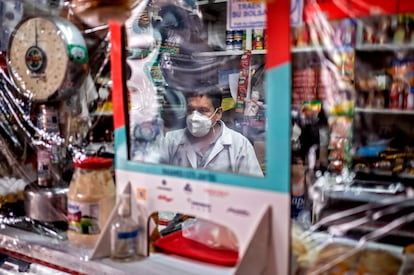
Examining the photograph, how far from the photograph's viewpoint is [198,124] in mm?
2121

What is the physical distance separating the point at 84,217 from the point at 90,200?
0.04 meters

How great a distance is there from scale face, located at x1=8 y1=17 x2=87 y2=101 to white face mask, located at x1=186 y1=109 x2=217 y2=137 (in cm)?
96

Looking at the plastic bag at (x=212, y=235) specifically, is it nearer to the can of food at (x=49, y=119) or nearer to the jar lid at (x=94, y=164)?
the jar lid at (x=94, y=164)

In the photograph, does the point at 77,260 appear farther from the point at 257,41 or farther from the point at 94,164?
the point at 257,41

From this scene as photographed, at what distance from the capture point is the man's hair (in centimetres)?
216

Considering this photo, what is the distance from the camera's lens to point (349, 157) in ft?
2.86

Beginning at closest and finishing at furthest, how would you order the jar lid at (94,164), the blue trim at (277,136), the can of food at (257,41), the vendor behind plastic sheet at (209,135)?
1. the blue trim at (277,136)
2. the jar lid at (94,164)
3. the vendor behind plastic sheet at (209,135)
4. the can of food at (257,41)

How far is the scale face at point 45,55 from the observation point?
110cm

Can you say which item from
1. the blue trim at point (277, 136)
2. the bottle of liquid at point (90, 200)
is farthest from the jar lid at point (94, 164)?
the blue trim at point (277, 136)

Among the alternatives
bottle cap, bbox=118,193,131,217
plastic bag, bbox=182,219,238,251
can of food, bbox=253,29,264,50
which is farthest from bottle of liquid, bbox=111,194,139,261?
can of food, bbox=253,29,264,50

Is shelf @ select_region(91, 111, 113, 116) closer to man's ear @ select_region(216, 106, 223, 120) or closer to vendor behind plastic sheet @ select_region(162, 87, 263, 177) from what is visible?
vendor behind plastic sheet @ select_region(162, 87, 263, 177)

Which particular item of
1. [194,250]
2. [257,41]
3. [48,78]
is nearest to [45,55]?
[48,78]

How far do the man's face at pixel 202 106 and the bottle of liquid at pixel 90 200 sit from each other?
994mm

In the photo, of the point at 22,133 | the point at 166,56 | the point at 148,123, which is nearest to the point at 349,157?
the point at 148,123
